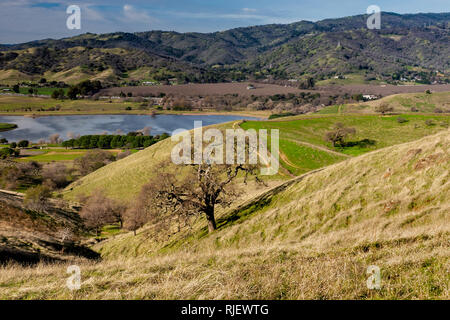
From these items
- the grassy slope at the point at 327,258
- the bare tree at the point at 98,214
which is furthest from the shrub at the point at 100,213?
the grassy slope at the point at 327,258

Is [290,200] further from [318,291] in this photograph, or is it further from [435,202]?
[318,291]

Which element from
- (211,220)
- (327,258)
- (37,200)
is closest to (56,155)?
(37,200)

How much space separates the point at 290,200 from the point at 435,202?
10966mm

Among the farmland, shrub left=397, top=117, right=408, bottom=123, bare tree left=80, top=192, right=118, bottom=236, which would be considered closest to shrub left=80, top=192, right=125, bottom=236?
bare tree left=80, top=192, right=118, bottom=236

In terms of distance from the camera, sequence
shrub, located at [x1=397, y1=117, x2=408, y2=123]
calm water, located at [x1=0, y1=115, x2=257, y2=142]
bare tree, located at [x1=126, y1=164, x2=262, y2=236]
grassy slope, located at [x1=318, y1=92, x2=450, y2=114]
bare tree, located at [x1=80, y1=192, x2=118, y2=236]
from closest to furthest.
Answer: bare tree, located at [x1=126, y1=164, x2=262, y2=236] < bare tree, located at [x1=80, y1=192, x2=118, y2=236] < shrub, located at [x1=397, y1=117, x2=408, y2=123] < grassy slope, located at [x1=318, y1=92, x2=450, y2=114] < calm water, located at [x1=0, y1=115, x2=257, y2=142]

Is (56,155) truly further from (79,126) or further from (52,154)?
(79,126)

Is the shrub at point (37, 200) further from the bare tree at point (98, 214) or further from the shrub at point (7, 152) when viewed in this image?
the shrub at point (7, 152)

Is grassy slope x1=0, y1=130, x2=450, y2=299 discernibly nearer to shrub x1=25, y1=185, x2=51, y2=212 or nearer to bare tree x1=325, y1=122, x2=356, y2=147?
shrub x1=25, y1=185, x2=51, y2=212

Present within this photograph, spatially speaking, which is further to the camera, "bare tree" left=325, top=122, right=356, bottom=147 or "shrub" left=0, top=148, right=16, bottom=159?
"shrub" left=0, top=148, right=16, bottom=159

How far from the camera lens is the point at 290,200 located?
25531 millimetres

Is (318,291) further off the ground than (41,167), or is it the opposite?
(318,291)

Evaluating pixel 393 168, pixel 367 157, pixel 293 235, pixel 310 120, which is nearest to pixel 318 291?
pixel 293 235

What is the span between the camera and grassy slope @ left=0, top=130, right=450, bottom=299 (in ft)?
21.7

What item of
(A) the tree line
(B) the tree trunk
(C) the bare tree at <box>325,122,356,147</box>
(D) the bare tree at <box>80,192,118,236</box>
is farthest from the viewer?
(A) the tree line
